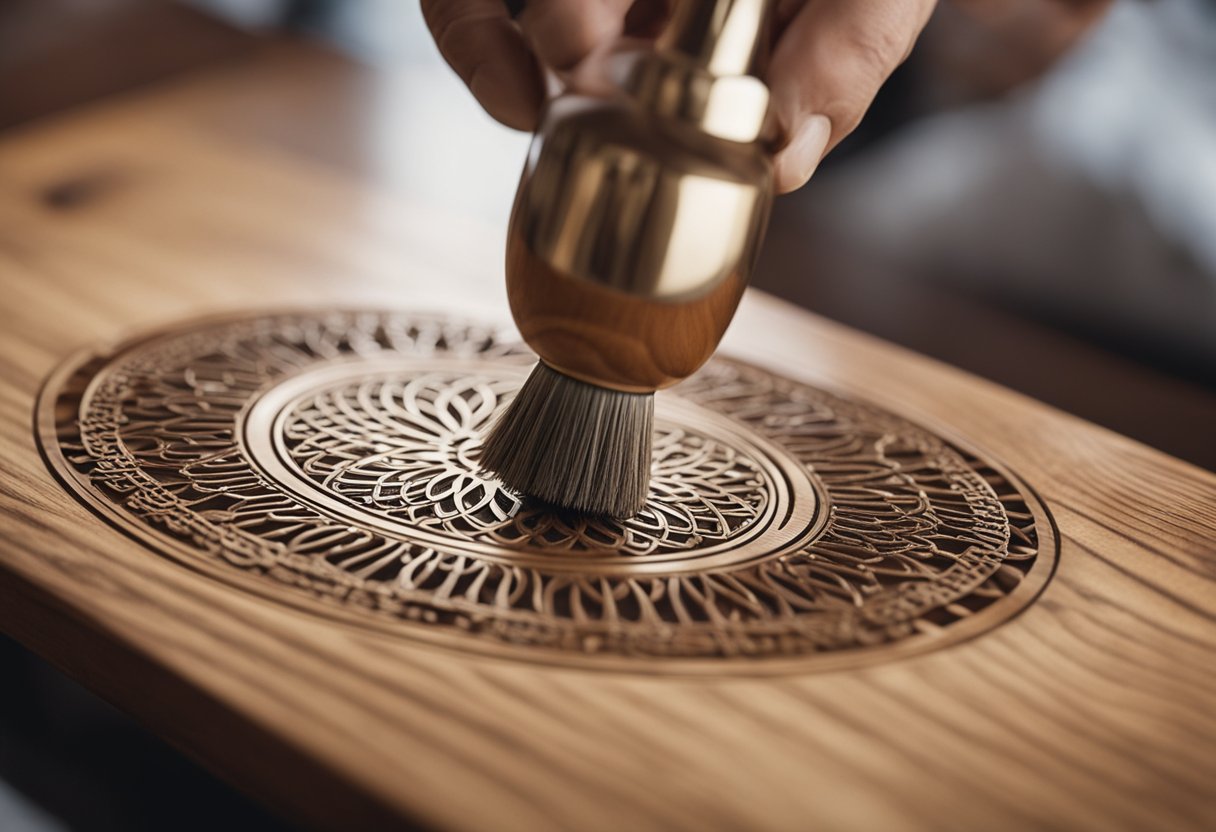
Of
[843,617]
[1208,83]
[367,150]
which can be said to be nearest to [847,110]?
[843,617]

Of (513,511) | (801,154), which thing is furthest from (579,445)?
(801,154)

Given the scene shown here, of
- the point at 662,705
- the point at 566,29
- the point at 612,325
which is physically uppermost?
the point at 566,29

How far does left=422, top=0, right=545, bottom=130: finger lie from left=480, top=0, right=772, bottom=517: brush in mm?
62

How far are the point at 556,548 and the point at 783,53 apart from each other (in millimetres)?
241

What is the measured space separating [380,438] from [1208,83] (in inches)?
44.5

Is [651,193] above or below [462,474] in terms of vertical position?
above

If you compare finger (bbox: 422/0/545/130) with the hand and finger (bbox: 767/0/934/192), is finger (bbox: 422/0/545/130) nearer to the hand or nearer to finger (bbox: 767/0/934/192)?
the hand

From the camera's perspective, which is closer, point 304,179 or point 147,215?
point 147,215

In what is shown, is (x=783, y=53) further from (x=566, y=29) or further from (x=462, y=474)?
(x=462, y=474)

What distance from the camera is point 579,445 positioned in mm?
527

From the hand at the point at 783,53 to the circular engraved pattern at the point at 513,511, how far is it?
6.2 inches

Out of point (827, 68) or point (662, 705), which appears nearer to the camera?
point (662, 705)

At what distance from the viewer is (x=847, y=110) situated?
0.55m

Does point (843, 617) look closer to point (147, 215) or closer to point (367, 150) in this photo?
point (147, 215)
